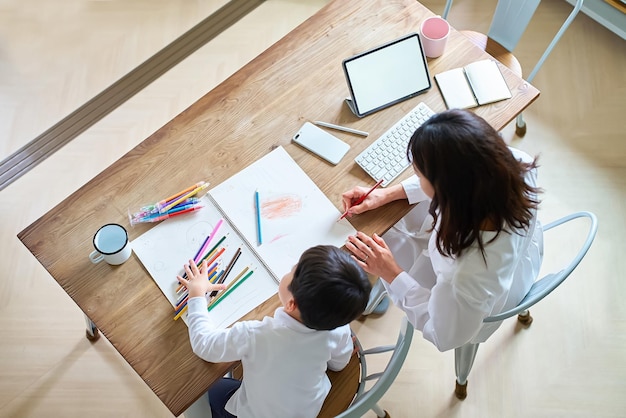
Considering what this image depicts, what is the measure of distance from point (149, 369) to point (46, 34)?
5.94ft

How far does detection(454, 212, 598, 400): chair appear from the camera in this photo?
1.35m

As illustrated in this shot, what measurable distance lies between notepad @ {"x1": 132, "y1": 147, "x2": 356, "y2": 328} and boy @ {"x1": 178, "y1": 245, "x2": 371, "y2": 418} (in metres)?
0.05

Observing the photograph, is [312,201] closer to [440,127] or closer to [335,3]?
[440,127]

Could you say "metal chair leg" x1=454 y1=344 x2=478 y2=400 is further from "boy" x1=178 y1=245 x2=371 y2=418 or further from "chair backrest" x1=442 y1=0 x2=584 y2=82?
→ "chair backrest" x1=442 y1=0 x2=584 y2=82

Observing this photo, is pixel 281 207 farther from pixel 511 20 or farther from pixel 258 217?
pixel 511 20

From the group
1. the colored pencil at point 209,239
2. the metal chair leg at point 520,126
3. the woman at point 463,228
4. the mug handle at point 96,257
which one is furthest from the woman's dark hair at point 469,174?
the metal chair leg at point 520,126

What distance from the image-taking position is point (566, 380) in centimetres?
204

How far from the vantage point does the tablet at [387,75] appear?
1.60 meters

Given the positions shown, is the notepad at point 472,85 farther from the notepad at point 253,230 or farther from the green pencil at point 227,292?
the green pencil at point 227,292

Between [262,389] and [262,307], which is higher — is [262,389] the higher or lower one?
the lower one

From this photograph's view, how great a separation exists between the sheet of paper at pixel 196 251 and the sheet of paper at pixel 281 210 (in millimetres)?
29

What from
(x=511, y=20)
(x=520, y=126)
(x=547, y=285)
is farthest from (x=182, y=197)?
(x=520, y=126)

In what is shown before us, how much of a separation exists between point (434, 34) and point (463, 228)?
2.24 feet

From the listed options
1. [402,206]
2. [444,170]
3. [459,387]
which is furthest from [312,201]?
[459,387]
